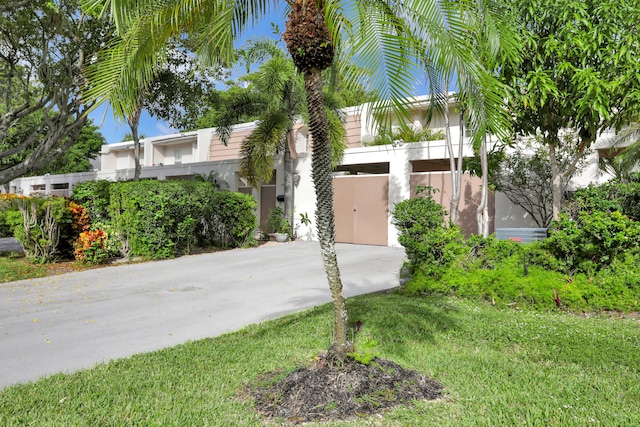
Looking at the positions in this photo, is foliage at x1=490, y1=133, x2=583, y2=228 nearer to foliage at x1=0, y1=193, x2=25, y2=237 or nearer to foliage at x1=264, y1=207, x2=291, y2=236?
foliage at x1=264, y1=207, x2=291, y2=236

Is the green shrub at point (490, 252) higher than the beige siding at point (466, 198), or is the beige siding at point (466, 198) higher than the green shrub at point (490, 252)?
the beige siding at point (466, 198)

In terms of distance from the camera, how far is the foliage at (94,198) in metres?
12.6

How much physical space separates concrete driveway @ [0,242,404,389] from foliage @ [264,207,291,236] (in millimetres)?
3929

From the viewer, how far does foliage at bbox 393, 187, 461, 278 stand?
7.50 metres

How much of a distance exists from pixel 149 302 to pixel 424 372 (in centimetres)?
503

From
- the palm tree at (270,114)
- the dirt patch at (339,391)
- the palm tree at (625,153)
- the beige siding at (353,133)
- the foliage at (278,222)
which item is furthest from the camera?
the beige siding at (353,133)

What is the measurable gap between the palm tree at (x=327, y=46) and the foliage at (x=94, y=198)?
360 inches

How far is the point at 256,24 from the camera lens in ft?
16.6

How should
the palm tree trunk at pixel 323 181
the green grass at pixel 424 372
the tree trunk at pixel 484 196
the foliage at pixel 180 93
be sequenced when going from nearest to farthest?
the green grass at pixel 424 372, the palm tree trunk at pixel 323 181, the tree trunk at pixel 484 196, the foliage at pixel 180 93

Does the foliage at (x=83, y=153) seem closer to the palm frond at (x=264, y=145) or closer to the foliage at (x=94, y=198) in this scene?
the palm frond at (x=264, y=145)

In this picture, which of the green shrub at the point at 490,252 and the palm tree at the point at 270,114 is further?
the palm tree at the point at 270,114

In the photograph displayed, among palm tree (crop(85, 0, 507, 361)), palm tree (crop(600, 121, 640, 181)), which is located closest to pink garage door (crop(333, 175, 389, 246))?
palm tree (crop(600, 121, 640, 181))

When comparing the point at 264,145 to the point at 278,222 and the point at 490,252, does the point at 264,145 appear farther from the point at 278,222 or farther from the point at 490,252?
the point at 490,252

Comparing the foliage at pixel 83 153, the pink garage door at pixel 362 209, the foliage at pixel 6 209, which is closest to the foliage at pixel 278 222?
the pink garage door at pixel 362 209
